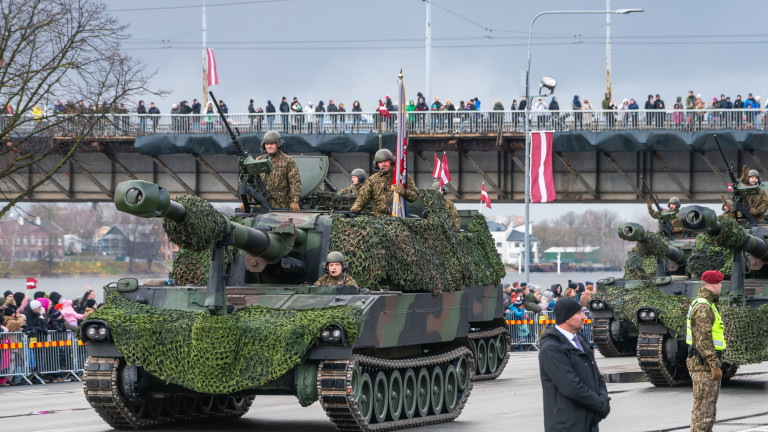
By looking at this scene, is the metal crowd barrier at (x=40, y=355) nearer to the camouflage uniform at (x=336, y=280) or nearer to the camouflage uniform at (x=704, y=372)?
the camouflage uniform at (x=336, y=280)

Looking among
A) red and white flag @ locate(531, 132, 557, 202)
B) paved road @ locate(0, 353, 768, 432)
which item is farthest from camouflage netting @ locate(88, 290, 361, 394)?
red and white flag @ locate(531, 132, 557, 202)

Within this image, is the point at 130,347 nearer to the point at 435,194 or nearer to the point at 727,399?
the point at 435,194

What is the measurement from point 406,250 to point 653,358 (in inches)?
237

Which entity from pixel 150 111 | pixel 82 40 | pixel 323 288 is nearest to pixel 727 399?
pixel 323 288

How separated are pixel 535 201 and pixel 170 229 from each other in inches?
966

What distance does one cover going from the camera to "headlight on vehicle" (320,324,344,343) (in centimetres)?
1448

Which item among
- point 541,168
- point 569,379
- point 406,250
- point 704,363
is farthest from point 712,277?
point 541,168

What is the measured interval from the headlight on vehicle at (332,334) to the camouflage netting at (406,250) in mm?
2307

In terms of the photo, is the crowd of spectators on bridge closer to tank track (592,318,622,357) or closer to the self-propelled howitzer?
the self-propelled howitzer

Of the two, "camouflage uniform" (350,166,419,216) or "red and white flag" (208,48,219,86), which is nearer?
"camouflage uniform" (350,166,419,216)

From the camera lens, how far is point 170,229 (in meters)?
13.5

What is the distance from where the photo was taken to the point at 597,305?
2844cm

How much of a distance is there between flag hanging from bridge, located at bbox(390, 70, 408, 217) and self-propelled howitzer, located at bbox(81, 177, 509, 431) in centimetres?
39

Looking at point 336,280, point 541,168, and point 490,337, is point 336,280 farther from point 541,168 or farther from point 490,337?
point 541,168
